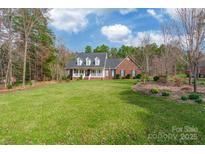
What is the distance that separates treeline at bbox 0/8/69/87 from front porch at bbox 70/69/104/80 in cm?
293

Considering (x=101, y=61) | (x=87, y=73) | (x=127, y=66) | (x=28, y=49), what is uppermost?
(x=28, y=49)

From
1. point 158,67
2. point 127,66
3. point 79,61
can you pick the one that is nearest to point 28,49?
point 79,61

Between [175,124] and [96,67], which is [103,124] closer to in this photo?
[175,124]

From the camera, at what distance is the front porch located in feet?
110

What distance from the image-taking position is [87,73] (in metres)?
34.1

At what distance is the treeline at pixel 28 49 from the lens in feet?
62.2

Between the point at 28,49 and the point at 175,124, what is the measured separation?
22.4 metres

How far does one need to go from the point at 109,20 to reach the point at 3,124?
5.50 meters

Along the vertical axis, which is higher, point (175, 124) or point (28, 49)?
point (28, 49)

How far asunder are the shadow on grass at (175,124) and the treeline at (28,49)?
39.4ft

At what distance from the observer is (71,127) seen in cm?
520

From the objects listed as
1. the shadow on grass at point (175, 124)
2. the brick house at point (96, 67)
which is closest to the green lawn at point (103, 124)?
the shadow on grass at point (175, 124)
